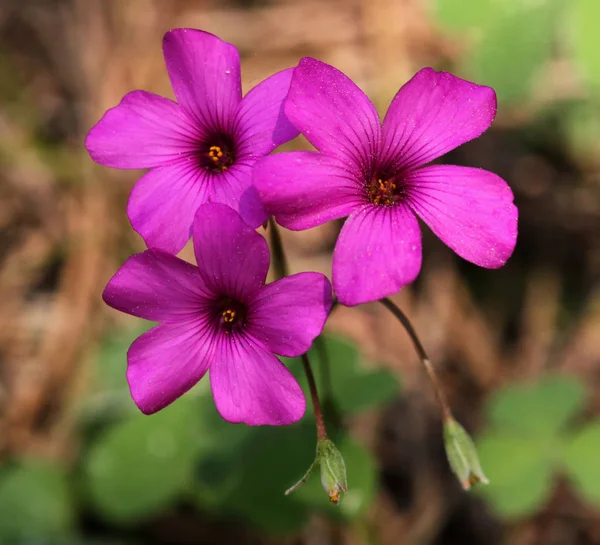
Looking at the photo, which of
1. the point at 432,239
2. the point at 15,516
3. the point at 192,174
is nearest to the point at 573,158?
the point at 432,239

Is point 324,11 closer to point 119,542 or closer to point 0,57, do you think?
point 0,57

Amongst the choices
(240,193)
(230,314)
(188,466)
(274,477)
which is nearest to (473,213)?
(240,193)

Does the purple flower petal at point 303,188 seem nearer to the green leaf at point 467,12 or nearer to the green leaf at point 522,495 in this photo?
the green leaf at point 522,495

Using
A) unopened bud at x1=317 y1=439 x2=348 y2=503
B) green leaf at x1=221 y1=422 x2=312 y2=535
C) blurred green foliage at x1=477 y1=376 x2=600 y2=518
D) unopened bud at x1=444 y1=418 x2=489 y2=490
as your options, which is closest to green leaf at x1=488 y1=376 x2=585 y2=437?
blurred green foliage at x1=477 y1=376 x2=600 y2=518

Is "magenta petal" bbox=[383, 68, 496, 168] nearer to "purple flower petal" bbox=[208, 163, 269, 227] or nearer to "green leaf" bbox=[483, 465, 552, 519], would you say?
"purple flower petal" bbox=[208, 163, 269, 227]

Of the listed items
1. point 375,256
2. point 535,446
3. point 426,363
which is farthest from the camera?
point 535,446

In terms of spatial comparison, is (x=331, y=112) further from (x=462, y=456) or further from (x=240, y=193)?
(x=462, y=456)
